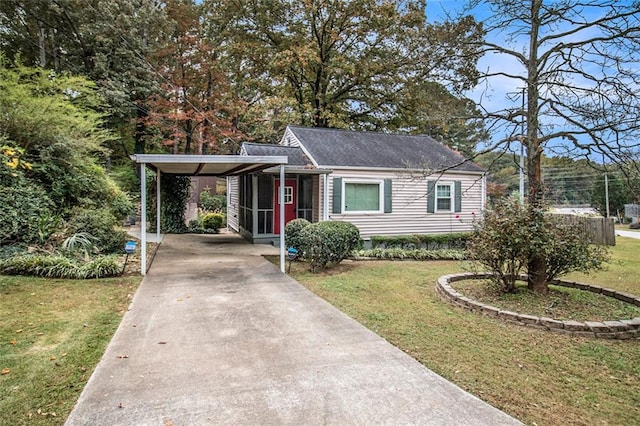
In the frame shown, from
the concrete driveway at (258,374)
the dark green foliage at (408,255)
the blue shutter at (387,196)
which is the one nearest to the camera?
the concrete driveway at (258,374)

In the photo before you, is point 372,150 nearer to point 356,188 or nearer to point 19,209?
point 356,188

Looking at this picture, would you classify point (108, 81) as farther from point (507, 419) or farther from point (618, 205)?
point (618, 205)

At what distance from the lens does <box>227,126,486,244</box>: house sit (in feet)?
40.0

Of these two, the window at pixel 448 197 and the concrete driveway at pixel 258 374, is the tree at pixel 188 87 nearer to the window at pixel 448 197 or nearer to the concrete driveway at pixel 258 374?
the window at pixel 448 197

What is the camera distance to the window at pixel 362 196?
1237cm

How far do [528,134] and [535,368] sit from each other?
13.1 feet

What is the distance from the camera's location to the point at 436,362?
370 centimetres

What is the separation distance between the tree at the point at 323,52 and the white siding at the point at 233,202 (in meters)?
4.78

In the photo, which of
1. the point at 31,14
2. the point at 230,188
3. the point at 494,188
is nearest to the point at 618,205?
the point at 494,188

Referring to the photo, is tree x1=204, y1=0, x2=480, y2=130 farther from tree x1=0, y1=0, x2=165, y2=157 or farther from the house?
the house

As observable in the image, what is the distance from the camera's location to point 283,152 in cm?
1308

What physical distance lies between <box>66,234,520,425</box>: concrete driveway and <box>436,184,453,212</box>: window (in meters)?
9.29

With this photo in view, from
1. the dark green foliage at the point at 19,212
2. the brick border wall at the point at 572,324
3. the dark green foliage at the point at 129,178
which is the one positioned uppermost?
the dark green foliage at the point at 129,178

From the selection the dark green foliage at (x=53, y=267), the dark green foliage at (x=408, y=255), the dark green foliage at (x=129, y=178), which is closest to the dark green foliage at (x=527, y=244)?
the dark green foliage at (x=408, y=255)
